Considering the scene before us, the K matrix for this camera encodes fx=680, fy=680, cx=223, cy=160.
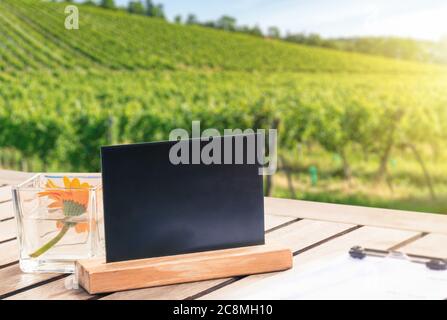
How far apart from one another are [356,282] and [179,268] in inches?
9.9

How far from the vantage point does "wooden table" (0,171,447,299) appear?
961mm

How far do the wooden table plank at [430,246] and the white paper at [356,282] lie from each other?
0.37 feet

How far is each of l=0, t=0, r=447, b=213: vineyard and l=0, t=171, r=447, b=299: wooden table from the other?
290 inches

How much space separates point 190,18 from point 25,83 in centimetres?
961

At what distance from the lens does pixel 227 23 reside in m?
23.2

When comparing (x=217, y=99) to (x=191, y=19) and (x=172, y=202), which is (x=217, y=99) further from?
(x=172, y=202)

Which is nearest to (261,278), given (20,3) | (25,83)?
(25,83)

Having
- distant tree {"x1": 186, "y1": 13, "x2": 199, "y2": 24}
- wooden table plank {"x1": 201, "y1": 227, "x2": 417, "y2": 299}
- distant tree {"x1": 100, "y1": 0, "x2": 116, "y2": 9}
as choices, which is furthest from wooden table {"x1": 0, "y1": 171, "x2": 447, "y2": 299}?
distant tree {"x1": 100, "y1": 0, "x2": 116, "y2": 9}

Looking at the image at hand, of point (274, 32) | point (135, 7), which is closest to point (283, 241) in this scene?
point (274, 32)

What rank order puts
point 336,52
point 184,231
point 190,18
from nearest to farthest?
point 184,231
point 336,52
point 190,18

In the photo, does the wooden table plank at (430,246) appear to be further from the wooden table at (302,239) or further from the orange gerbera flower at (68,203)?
the orange gerbera flower at (68,203)

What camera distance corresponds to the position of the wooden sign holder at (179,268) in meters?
0.95
